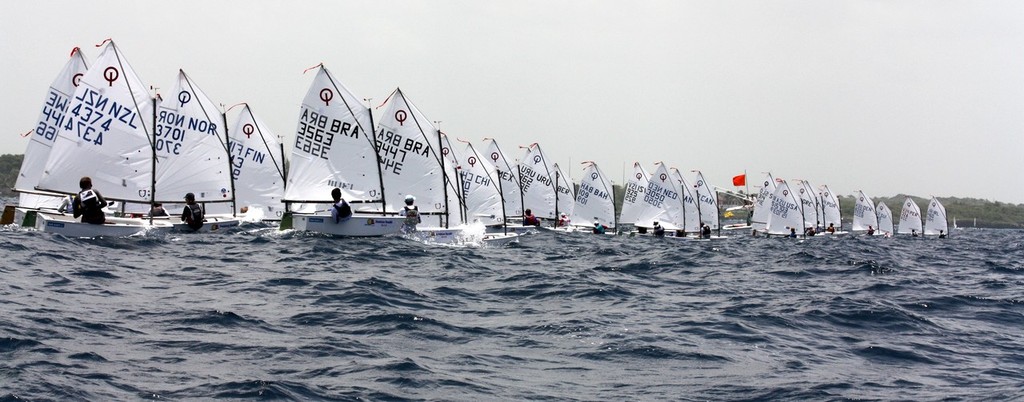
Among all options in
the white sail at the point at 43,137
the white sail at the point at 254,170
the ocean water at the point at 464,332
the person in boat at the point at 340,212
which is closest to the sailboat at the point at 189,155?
the white sail at the point at 43,137

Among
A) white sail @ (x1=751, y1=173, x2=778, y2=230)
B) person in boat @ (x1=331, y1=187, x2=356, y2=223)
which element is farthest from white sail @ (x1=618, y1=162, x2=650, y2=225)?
person in boat @ (x1=331, y1=187, x2=356, y2=223)

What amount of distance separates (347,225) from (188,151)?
8.52 metres

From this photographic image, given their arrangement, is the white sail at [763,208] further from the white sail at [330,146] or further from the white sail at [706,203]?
the white sail at [330,146]

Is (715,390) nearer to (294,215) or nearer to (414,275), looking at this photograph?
(414,275)

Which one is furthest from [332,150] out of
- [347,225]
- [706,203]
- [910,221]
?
[910,221]

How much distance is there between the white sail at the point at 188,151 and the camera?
1296 inches

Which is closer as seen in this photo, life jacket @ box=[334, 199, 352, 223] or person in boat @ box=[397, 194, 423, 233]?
life jacket @ box=[334, 199, 352, 223]

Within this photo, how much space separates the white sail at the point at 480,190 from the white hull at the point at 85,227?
66.6 ft

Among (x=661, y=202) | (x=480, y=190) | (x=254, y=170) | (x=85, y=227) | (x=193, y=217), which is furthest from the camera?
(x=661, y=202)

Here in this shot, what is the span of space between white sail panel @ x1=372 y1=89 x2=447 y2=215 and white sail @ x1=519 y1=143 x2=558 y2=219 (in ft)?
101

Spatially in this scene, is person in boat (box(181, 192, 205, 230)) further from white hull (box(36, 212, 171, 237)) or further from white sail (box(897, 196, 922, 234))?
white sail (box(897, 196, 922, 234))

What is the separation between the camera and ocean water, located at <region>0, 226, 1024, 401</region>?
9.58 m

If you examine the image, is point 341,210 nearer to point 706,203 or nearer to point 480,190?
point 480,190

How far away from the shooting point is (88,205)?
984 inches
